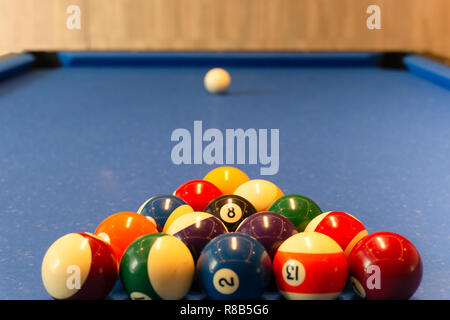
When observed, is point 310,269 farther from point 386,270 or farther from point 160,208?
point 160,208

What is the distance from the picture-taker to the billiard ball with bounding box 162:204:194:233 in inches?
67.7

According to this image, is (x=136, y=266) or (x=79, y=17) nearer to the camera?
(x=136, y=266)

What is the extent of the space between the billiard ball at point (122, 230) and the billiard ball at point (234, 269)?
0.27 m

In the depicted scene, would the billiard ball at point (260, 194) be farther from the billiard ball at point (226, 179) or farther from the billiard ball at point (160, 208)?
the billiard ball at point (160, 208)

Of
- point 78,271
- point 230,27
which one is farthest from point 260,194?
point 230,27

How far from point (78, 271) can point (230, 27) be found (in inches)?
209

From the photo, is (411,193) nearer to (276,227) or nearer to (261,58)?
(276,227)

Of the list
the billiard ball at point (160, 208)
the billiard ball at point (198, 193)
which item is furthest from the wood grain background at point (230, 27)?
the billiard ball at point (160, 208)

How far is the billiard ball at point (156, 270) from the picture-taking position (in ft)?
4.52

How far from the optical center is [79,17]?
6.21 metres

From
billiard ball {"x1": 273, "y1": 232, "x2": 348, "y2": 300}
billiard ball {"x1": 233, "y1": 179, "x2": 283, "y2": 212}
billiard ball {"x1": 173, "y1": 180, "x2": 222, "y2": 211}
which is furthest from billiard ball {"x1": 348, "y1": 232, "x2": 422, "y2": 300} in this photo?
billiard ball {"x1": 173, "y1": 180, "x2": 222, "y2": 211}

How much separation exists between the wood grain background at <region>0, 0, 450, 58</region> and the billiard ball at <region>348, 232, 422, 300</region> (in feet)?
17.0
